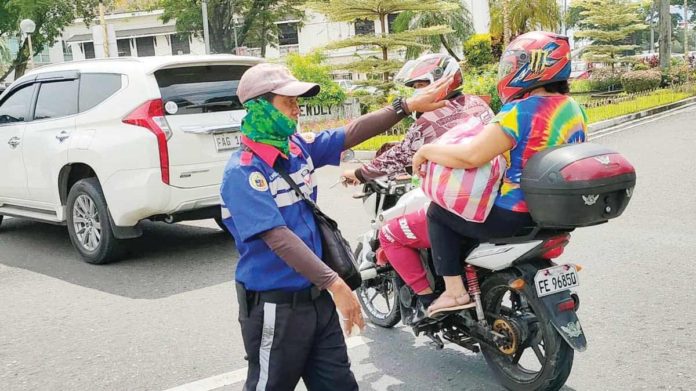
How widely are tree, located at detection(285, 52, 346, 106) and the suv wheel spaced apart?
1256cm

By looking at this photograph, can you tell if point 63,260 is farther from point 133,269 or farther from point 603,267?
point 603,267

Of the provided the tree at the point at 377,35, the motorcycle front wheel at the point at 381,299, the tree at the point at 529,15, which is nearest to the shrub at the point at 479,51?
the tree at the point at 529,15

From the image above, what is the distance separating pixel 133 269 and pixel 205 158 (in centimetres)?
124

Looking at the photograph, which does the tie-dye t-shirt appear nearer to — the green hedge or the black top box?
the black top box

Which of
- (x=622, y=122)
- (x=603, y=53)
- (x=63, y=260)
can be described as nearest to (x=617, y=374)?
(x=63, y=260)

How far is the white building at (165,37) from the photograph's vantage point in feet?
165

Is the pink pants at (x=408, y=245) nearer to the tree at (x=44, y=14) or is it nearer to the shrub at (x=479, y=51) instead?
the shrub at (x=479, y=51)

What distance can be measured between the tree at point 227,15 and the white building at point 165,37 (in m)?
4.72

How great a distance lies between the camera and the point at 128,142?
20.5 ft

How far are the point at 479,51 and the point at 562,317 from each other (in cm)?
2777

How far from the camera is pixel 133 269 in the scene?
662cm

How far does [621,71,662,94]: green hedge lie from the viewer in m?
25.9

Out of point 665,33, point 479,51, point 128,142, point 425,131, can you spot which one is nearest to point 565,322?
point 425,131

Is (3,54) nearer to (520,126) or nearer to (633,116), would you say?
(633,116)
